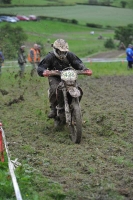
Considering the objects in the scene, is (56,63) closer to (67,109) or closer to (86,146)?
(67,109)

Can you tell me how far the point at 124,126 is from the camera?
1099 cm

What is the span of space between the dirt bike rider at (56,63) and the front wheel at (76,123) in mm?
855

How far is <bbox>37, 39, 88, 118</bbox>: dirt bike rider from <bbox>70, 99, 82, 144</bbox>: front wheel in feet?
2.81

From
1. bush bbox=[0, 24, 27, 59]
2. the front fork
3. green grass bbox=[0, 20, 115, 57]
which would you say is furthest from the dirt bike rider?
green grass bbox=[0, 20, 115, 57]

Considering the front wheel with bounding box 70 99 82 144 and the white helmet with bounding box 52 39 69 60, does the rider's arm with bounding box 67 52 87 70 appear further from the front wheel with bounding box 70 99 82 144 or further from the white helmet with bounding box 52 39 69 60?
the front wheel with bounding box 70 99 82 144

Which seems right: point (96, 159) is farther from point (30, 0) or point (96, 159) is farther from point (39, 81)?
point (39, 81)

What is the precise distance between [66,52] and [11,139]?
2103 millimetres

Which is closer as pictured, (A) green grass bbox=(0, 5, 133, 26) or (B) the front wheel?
(B) the front wheel

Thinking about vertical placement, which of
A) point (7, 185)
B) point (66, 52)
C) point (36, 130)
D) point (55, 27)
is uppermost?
point (66, 52)

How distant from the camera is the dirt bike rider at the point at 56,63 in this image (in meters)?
10.4

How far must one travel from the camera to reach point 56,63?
1081 cm

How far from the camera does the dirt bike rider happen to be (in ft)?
34.2

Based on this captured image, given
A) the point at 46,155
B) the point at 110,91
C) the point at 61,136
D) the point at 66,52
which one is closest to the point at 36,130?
the point at 61,136

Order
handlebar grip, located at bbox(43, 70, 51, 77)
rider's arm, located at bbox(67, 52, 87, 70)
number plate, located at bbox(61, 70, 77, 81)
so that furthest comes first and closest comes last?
rider's arm, located at bbox(67, 52, 87, 70)
handlebar grip, located at bbox(43, 70, 51, 77)
number plate, located at bbox(61, 70, 77, 81)
